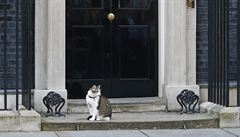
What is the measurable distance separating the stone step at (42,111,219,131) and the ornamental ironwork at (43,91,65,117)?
18cm

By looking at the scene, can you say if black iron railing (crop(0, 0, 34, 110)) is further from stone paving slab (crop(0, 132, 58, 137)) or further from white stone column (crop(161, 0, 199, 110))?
Answer: white stone column (crop(161, 0, 199, 110))

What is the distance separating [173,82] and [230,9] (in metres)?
1.42

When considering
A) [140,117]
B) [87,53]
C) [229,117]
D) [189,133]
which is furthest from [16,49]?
[229,117]

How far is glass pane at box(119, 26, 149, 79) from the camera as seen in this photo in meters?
10.4

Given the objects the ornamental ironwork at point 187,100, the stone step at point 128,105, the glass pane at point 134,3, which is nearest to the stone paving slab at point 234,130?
the ornamental ironwork at point 187,100

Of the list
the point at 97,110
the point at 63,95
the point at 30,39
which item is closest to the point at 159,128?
the point at 97,110

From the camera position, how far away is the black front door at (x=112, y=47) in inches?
402

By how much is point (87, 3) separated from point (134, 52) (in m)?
1.05

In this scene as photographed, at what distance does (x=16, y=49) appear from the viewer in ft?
29.9

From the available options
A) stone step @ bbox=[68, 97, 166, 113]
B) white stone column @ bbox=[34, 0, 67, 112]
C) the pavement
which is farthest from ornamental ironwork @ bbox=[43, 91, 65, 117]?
the pavement

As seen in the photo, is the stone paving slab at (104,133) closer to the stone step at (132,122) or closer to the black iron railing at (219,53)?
the stone step at (132,122)

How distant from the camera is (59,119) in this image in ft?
29.8

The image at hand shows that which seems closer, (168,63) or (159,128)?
(159,128)

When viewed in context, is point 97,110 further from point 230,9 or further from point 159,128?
point 230,9
